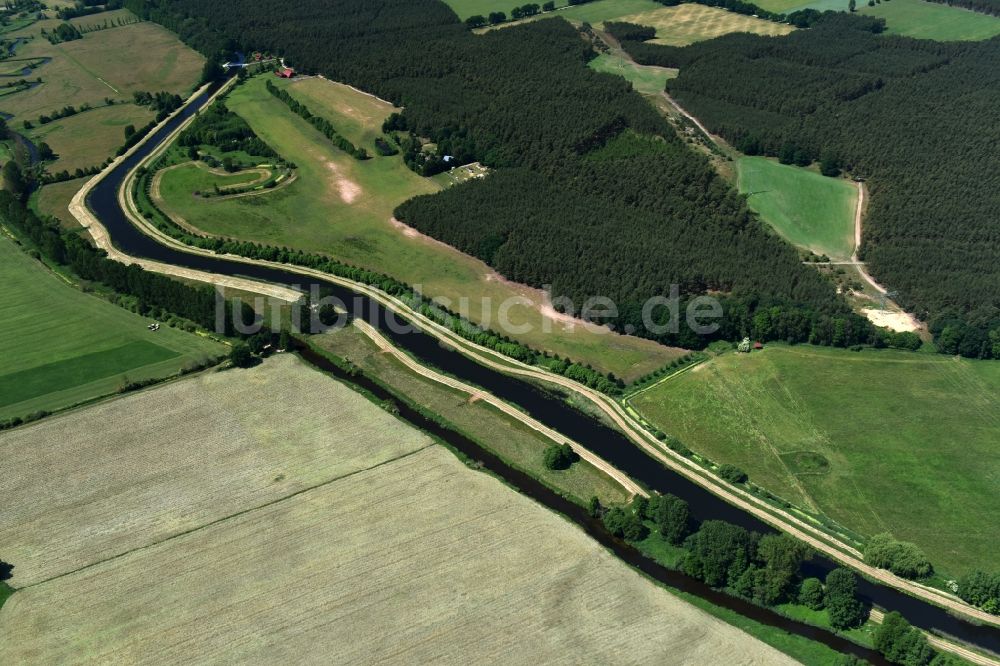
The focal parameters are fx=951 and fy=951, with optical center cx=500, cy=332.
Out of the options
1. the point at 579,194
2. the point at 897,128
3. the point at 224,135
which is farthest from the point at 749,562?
the point at 224,135

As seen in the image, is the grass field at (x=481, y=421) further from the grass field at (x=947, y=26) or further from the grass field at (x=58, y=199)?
the grass field at (x=947, y=26)

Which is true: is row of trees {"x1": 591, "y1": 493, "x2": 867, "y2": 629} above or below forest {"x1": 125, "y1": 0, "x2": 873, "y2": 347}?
below

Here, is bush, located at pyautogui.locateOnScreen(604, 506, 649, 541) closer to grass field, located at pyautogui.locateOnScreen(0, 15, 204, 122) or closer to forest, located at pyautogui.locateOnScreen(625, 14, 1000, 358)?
forest, located at pyautogui.locateOnScreen(625, 14, 1000, 358)

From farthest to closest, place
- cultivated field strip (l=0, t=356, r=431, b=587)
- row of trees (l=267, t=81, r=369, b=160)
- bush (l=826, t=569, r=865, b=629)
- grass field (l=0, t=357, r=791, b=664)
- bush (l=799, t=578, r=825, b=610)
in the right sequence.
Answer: row of trees (l=267, t=81, r=369, b=160), cultivated field strip (l=0, t=356, r=431, b=587), bush (l=799, t=578, r=825, b=610), bush (l=826, t=569, r=865, b=629), grass field (l=0, t=357, r=791, b=664)

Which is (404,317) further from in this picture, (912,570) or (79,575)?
(912,570)

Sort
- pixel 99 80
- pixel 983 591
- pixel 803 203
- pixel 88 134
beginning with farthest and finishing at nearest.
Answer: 1. pixel 99 80
2. pixel 88 134
3. pixel 803 203
4. pixel 983 591

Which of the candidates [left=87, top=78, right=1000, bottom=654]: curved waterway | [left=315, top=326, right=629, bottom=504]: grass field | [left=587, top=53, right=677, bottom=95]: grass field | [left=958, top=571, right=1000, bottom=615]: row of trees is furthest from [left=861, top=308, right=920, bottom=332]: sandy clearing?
A: [left=587, top=53, right=677, bottom=95]: grass field

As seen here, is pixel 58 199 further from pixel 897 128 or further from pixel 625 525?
pixel 897 128

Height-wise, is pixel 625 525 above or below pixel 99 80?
below
